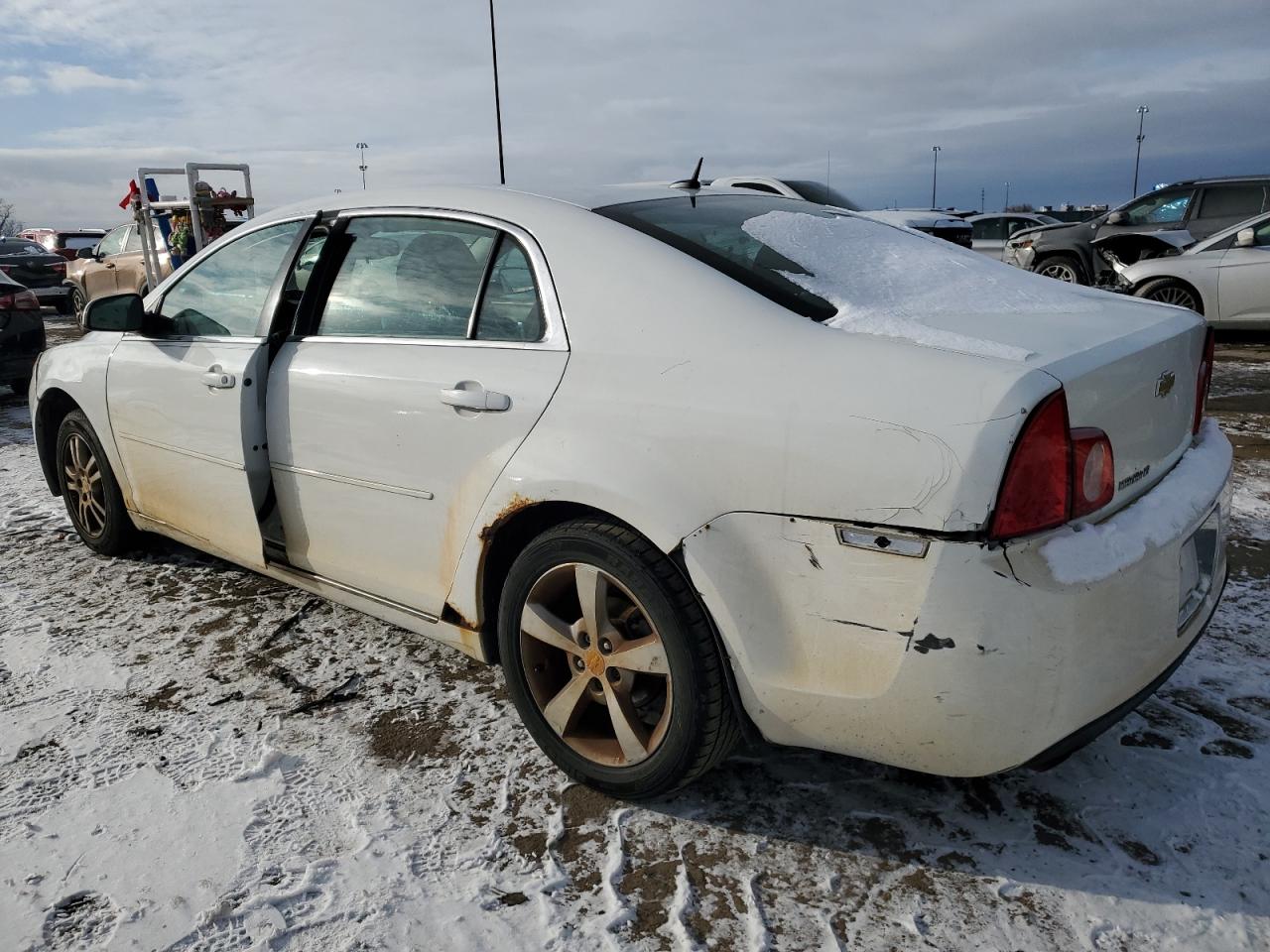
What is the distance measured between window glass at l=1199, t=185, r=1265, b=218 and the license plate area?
1151 cm

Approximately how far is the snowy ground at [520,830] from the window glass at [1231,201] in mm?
10796

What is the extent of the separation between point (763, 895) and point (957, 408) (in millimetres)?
1126

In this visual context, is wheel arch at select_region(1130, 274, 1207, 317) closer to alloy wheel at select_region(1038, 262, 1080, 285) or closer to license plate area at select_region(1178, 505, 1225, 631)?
alloy wheel at select_region(1038, 262, 1080, 285)

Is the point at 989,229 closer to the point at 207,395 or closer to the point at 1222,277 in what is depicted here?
the point at 1222,277

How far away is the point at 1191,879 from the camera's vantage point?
210 cm

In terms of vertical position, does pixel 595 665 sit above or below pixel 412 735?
above

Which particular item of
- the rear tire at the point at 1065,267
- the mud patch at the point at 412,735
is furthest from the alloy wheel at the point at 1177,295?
the mud patch at the point at 412,735

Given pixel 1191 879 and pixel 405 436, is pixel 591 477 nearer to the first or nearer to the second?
pixel 405 436

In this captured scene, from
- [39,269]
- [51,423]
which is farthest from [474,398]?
[39,269]

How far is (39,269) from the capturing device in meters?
17.9

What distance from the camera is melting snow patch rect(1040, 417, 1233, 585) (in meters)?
1.86

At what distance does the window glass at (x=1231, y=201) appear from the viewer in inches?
467

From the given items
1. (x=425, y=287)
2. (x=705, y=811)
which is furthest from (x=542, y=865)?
(x=425, y=287)

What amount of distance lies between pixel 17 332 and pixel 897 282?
8.81 metres
